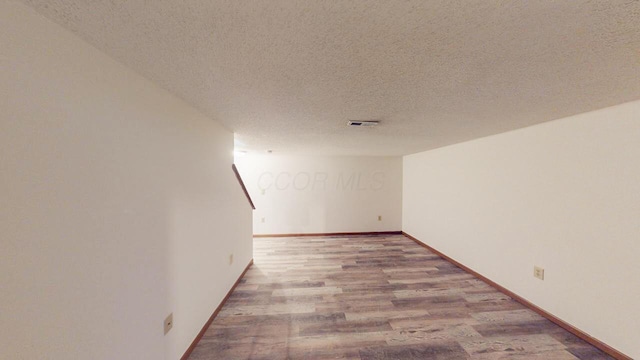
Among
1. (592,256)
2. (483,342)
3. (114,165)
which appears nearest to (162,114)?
(114,165)

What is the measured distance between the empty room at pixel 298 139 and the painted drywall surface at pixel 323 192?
1741 mm

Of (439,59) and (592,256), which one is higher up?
(439,59)

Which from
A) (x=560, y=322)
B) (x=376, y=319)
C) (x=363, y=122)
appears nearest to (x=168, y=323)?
(x=376, y=319)

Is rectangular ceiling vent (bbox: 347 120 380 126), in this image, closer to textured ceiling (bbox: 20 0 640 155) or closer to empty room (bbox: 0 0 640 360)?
empty room (bbox: 0 0 640 360)

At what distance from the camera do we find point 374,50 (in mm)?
921

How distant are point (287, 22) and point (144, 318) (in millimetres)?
1779

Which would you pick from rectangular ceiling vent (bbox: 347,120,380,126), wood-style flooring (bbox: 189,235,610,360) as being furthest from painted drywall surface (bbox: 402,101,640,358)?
rectangular ceiling vent (bbox: 347,120,380,126)

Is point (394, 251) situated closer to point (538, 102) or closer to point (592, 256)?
point (592, 256)

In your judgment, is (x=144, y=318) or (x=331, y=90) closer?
(x=144, y=318)

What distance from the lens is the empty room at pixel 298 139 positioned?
2.40 feet

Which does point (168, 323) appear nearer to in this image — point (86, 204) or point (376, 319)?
point (86, 204)

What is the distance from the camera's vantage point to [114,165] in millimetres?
1059

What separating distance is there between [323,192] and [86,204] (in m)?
4.44

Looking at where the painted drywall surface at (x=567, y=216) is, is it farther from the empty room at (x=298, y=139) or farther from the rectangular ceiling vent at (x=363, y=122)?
the rectangular ceiling vent at (x=363, y=122)
